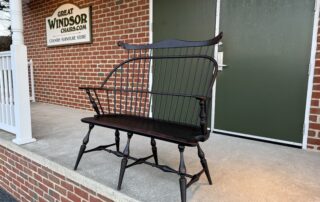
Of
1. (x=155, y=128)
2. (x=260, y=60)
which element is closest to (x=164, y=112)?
(x=155, y=128)

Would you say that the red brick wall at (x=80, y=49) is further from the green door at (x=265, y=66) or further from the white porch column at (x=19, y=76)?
the white porch column at (x=19, y=76)

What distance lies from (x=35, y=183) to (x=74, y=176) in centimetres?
71

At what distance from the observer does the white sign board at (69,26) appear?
13.1ft

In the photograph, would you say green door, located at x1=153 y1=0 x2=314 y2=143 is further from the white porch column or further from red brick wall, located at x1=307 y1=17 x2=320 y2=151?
the white porch column

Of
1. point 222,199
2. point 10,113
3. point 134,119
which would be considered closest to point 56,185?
point 134,119

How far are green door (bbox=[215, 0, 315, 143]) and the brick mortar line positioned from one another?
1680mm

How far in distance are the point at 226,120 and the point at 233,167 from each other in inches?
35.7

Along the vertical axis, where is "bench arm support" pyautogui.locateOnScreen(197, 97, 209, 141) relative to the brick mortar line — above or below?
above

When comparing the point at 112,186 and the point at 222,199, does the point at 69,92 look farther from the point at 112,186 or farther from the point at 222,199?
the point at 222,199

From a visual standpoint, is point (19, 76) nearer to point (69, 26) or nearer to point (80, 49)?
point (80, 49)

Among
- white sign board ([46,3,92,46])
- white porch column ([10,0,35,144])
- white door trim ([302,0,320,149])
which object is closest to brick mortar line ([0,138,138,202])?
white porch column ([10,0,35,144])

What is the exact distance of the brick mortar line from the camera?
1524 mm

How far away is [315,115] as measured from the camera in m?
2.27

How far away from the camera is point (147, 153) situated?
7.44 feet
